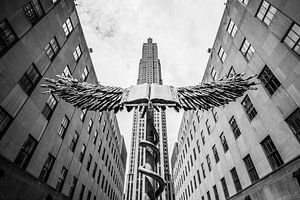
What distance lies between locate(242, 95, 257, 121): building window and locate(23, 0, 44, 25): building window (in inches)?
799

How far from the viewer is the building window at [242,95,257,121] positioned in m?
16.1

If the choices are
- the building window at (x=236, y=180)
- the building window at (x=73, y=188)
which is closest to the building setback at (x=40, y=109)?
the building window at (x=73, y=188)

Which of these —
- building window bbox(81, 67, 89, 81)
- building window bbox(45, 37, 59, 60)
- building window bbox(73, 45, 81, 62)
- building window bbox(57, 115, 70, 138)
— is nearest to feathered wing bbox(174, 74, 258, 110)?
building window bbox(45, 37, 59, 60)

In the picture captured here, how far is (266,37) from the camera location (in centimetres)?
1426

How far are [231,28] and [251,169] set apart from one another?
15.4 meters

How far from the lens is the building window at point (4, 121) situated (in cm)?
1098

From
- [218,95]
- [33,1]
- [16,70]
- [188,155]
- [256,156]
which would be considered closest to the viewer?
[218,95]

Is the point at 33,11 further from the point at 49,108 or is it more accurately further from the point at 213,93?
→ the point at 213,93

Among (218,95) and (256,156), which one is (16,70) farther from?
(256,156)

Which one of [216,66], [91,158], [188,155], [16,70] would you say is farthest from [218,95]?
[188,155]

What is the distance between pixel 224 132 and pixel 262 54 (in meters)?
10.2

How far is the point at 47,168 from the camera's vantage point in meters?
15.4

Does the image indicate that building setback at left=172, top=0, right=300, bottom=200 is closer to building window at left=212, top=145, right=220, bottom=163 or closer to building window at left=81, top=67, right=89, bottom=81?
building window at left=212, top=145, right=220, bottom=163

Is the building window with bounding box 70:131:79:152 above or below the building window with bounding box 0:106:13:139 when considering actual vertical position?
above
